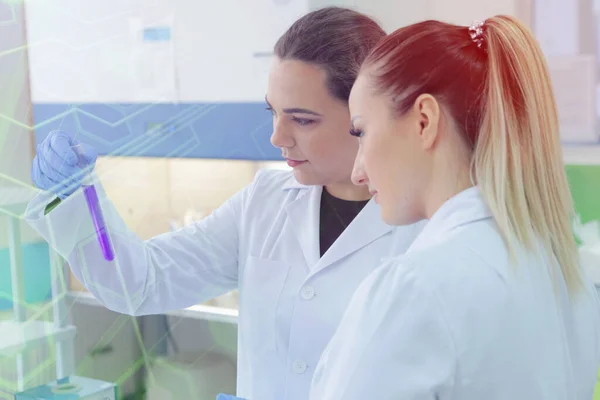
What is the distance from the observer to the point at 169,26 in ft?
4.79

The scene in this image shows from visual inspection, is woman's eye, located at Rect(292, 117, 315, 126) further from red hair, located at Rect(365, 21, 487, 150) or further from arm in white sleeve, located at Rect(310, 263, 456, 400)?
arm in white sleeve, located at Rect(310, 263, 456, 400)

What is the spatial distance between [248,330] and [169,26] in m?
0.74

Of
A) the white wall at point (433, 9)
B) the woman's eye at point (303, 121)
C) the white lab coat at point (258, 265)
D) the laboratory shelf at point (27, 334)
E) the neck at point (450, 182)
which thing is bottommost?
the laboratory shelf at point (27, 334)

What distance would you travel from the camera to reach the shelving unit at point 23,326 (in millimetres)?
1463

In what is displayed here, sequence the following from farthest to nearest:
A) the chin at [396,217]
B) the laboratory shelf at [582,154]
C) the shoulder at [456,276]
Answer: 1. the laboratory shelf at [582,154]
2. the chin at [396,217]
3. the shoulder at [456,276]

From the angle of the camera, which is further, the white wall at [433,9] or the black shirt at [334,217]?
the white wall at [433,9]

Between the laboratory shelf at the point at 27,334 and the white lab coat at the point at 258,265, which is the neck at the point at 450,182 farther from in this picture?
the laboratory shelf at the point at 27,334

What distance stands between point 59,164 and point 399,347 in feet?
1.85

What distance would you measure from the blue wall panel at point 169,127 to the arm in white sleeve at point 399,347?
890mm

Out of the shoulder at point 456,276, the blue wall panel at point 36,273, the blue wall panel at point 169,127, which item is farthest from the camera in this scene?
the blue wall panel at point 36,273

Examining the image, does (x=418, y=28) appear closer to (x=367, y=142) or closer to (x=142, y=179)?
(x=367, y=142)

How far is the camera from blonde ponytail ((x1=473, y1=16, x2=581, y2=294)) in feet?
1.80

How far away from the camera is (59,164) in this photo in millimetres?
887

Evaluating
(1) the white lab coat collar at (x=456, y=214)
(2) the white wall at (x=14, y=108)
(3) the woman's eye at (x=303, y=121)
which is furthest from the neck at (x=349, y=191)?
(2) the white wall at (x=14, y=108)
